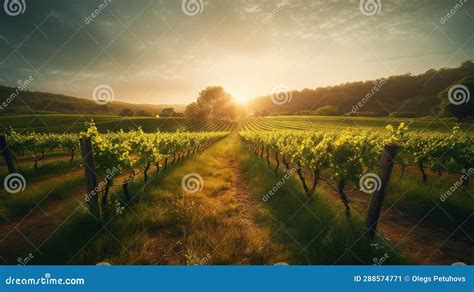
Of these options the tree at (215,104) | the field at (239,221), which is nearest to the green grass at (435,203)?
the field at (239,221)

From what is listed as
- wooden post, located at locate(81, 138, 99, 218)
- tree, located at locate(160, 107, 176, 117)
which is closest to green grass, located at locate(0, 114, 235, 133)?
tree, located at locate(160, 107, 176, 117)

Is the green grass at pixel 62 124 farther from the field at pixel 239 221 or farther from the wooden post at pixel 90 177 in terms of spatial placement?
the wooden post at pixel 90 177

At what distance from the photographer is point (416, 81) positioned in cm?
8388

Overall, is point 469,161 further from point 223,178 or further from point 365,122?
point 365,122

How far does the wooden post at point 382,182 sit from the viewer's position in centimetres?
501

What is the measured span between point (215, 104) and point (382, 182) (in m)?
85.8

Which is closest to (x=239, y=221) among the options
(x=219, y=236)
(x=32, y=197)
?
(x=219, y=236)

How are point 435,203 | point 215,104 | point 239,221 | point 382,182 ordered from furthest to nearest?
point 215,104
point 435,203
point 239,221
point 382,182

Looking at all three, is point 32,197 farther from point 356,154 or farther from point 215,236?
point 356,154

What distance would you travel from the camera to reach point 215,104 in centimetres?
8875

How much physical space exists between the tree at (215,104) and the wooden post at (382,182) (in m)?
77.0

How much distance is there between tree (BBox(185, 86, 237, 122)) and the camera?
8306 centimetres
